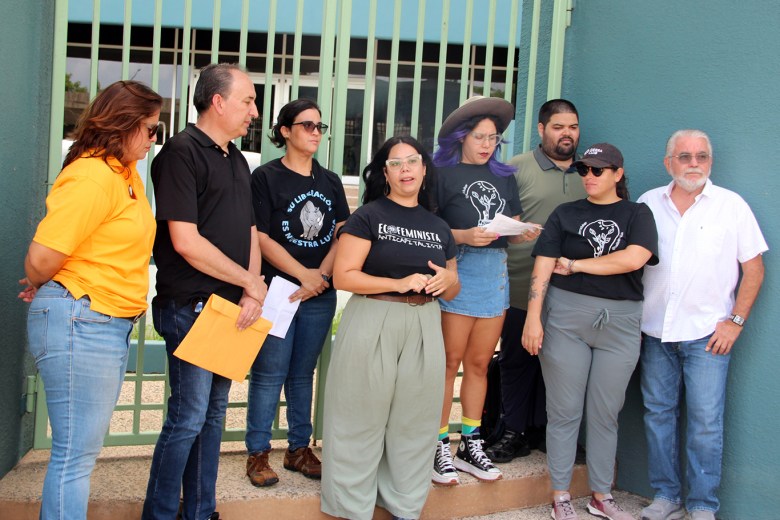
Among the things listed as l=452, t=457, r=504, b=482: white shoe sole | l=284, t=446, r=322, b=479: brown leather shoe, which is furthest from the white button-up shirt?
l=284, t=446, r=322, b=479: brown leather shoe

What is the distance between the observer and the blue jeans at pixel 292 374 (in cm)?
376

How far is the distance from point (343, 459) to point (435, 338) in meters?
0.69

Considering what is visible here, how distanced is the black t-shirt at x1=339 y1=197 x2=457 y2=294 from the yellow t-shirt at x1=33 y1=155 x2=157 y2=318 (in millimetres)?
988

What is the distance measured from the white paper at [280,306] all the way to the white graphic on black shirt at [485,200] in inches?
38.4

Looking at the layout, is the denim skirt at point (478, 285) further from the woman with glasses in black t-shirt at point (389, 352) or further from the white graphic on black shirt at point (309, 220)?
the white graphic on black shirt at point (309, 220)

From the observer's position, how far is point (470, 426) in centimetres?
403

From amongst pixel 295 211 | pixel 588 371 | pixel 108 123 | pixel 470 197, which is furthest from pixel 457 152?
pixel 108 123

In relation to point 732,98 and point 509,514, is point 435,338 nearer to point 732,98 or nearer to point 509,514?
point 509,514

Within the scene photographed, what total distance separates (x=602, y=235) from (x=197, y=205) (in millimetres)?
1963

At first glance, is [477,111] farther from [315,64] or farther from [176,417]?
[315,64]

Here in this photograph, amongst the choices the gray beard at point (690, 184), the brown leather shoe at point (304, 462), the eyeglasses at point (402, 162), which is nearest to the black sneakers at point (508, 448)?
the brown leather shoe at point (304, 462)

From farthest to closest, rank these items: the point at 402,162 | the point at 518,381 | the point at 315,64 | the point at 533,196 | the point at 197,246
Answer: the point at 315,64, the point at 518,381, the point at 533,196, the point at 402,162, the point at 197,246

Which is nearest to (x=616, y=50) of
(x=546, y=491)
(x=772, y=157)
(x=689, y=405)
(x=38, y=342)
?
(x=772, y=157)

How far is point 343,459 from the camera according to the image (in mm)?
3506
